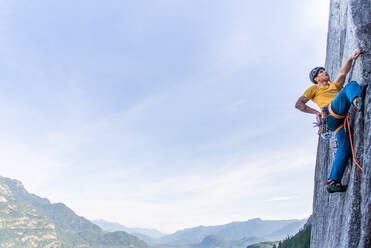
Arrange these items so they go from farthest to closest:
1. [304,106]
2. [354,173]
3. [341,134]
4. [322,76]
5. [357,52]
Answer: [304,106] → [322,76] → [341,134] → [357,52] → [354,173]

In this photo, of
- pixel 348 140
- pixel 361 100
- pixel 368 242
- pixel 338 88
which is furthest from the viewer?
pixel 338 88

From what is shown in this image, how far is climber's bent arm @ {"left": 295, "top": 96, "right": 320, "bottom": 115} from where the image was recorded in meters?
9.39

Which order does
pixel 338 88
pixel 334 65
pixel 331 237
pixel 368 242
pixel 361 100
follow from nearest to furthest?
pixel 368 242 → pixel 361 100 → pixel 338 88 → pixel 331 237 → pixel 334 65

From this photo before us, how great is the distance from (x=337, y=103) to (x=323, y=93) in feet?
3.15

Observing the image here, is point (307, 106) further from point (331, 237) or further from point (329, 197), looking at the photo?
point (331, 237)

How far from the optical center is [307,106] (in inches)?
380

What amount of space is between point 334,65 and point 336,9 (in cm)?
241

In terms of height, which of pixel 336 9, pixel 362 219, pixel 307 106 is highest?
pixel 336 9

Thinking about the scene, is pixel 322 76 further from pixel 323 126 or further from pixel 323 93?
pixel 323 126

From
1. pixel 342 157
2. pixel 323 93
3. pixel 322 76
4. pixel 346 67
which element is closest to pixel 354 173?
pixel 342 157

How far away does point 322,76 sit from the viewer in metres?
9.07

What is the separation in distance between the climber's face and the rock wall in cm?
76

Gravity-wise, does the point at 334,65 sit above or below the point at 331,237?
above

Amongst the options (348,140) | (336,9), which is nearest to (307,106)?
(348,140)
